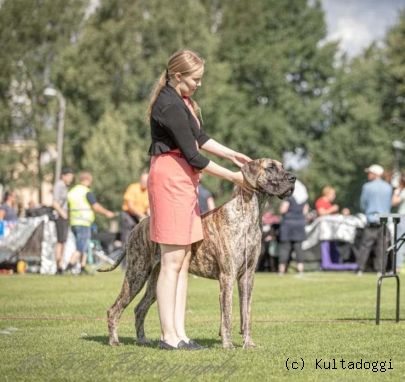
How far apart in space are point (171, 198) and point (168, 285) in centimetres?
70

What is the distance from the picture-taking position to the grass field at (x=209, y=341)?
6902 millimetres

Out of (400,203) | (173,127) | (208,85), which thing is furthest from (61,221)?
(208,85)

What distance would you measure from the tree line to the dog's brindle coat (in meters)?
38.9

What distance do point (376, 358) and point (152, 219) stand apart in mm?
2025

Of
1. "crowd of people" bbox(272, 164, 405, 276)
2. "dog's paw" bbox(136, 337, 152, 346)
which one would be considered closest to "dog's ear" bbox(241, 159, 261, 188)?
"dog's paw" bbox(136, 337, 152, 346)

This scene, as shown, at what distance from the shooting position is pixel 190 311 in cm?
1240

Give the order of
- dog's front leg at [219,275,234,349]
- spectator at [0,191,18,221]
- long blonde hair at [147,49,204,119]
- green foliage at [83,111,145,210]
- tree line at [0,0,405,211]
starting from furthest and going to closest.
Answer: tree line at [0,0,405,211] < green foliage at [83,111,145,210] < spectator at [0,191,18,221] < dog's front leg at [219,275,234,349] < long blonde hair at [147,49,204,119]

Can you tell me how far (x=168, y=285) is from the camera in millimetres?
8094

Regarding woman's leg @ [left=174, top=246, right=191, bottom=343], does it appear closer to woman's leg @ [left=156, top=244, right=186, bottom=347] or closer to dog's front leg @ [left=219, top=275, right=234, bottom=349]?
woman's leg @ [left=156, top=244, right=186, bottom=347]

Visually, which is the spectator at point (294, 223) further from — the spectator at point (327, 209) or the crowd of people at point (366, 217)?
the spectator at point (327, 209)

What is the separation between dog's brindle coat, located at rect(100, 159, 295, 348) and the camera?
27.0 feet

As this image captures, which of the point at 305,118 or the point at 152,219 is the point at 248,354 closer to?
the point at 152,219

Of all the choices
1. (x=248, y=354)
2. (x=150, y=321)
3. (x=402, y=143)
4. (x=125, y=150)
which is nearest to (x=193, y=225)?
(x=248, y=354)

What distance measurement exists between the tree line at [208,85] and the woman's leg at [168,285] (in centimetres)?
3925
